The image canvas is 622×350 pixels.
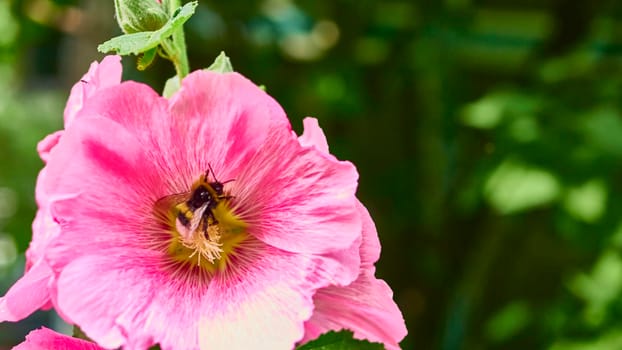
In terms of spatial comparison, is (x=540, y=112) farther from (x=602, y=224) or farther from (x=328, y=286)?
(x=328, y=286)

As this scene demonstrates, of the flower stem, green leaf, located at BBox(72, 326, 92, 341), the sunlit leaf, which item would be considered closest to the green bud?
the flower stem

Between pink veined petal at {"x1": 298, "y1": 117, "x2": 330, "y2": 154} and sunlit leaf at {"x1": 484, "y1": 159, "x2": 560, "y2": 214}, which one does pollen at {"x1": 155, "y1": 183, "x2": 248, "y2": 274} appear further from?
sunlit leaf at {"x1": 484, "y1": 159, "x2": 560, "y2": 214}

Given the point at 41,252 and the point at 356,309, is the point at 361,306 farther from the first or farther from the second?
the point at 41,252

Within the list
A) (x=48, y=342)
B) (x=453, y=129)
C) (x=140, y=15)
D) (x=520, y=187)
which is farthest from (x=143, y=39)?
(x=453, y=129)

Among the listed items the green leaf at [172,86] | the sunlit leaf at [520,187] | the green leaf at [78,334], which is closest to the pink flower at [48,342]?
the green leaf at [78,334]

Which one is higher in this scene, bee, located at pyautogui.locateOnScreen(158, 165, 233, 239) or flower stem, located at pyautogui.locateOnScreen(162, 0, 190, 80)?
flower stem, located at pyautogui.locateOnScreen(162, 0, 190, 80)
